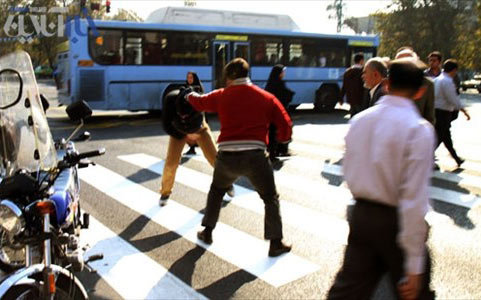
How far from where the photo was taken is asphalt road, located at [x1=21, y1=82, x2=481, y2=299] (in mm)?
4027

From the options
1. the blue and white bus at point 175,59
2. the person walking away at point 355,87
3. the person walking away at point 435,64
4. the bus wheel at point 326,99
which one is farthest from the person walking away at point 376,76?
the bus wheel at point 326,99

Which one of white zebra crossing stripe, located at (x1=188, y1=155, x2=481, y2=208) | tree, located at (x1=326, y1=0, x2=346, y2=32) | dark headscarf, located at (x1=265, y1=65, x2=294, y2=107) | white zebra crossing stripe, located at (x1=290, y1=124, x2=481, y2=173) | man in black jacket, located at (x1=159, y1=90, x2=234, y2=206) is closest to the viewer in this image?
man in black jacket, located at (x1=159, y1=90, x2=234, y2=206)

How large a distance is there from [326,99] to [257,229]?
1412 cm

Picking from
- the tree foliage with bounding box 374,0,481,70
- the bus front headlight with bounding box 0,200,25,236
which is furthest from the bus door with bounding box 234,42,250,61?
the tree foliage with bounding box 374,0,481,70

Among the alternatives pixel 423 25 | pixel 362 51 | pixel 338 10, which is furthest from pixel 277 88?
pixel 338 10

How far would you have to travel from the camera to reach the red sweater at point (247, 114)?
4.48m

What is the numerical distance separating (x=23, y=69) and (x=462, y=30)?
1914 inches

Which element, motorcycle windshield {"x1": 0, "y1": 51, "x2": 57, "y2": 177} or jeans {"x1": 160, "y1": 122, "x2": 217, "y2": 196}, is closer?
motorcycle windshield {"x1": 0, "y1": 51, "x2": 57, "y2": 177}

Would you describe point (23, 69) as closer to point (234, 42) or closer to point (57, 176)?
point (57, 176)

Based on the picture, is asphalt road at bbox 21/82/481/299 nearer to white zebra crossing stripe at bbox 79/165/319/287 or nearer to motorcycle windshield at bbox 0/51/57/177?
white zebra crossing stripe at bbox 79/165/319/287

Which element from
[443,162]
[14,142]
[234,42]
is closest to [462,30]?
[234,42]

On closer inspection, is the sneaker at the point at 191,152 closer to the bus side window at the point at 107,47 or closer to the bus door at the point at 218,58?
the bus side window at the point at 107,47

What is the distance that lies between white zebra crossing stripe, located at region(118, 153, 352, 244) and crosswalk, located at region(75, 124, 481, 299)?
11 millimetres

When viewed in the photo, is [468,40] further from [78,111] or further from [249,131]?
[78,111]
